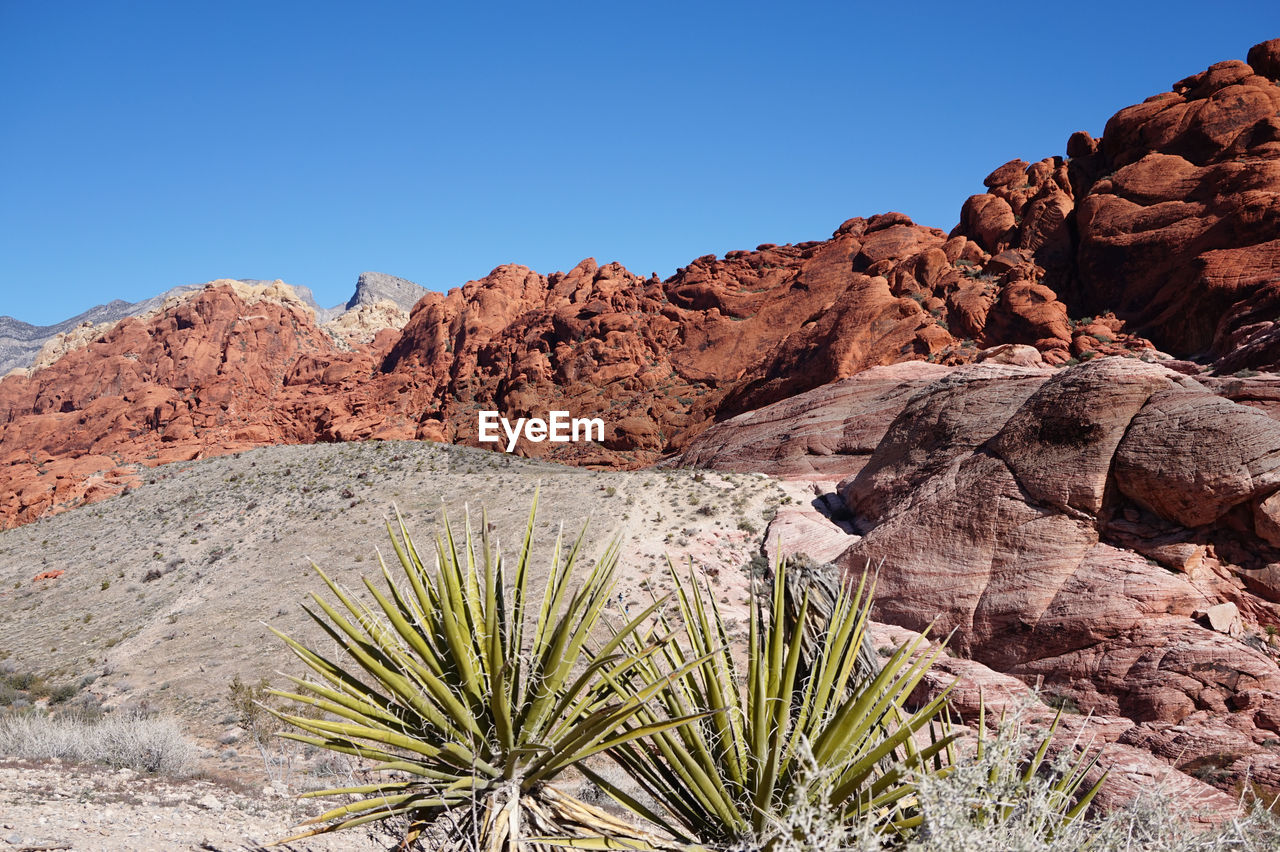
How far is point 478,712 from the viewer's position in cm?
343

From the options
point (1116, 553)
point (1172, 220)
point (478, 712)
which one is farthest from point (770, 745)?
point (1172, 220)

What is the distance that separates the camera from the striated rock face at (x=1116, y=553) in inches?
371

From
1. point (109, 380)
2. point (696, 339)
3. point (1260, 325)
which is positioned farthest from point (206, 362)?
point (1260, 325)

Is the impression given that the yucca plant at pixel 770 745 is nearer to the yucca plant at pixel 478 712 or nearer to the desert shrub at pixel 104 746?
the yucca plant at pixel 478 712

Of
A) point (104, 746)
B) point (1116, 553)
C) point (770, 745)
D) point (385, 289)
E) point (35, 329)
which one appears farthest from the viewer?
point (385, 289)

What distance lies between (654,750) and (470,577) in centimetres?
123

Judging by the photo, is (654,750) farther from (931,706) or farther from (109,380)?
(109,380)

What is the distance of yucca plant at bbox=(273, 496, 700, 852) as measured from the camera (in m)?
3.17

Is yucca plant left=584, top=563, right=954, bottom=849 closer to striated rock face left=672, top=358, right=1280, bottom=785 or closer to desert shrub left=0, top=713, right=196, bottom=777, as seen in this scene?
striated rock face left=672, top=358, right=1280, bottom=785

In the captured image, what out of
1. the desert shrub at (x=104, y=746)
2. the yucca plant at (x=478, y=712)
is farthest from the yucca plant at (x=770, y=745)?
the desert shrub at (x=104, y=746)

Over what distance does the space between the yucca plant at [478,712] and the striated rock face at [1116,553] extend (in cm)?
839

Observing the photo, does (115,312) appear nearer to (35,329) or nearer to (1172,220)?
(35,329)

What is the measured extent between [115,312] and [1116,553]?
172m

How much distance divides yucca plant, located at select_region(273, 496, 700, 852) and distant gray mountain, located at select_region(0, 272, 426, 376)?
4608 inches
